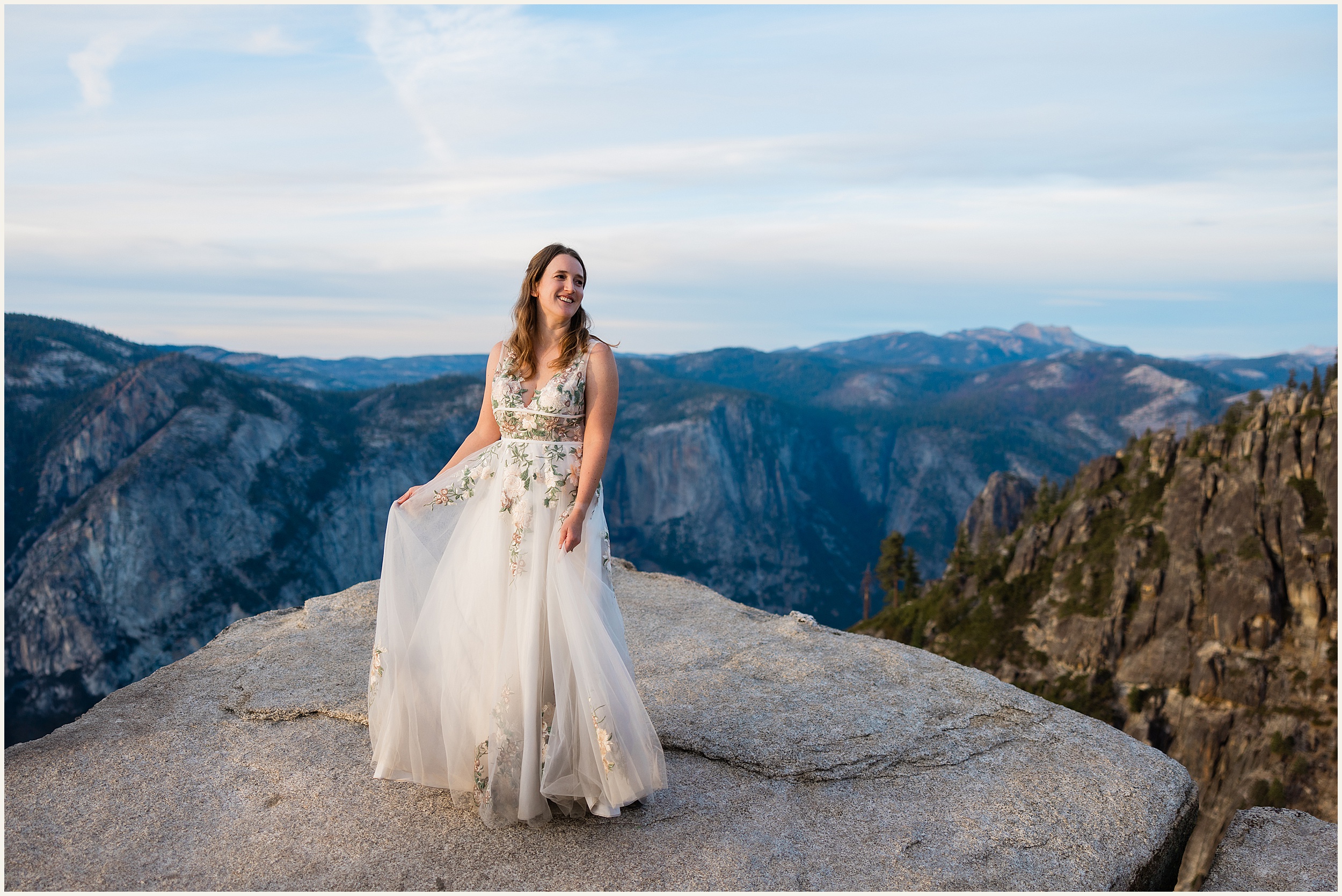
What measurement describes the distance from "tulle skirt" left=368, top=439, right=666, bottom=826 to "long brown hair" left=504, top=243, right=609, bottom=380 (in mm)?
580

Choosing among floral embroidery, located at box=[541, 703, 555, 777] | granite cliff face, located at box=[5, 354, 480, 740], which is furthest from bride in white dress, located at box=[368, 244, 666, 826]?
granite cliff face, located at box=[5, 354, 480, 740]

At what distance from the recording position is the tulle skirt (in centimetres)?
605

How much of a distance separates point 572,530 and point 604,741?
1.45m

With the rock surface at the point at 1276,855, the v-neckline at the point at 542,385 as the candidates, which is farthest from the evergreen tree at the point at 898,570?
the v-neckline at the point at 542,385

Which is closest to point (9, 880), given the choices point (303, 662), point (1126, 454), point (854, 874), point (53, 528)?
point (303, 662)

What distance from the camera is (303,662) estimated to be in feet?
30.3

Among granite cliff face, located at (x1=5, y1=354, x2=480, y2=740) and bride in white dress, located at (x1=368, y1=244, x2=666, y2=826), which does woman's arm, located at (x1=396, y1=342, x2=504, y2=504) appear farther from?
granite cliff face, located at (x1=5, y1=354, x2=480, y2=740)

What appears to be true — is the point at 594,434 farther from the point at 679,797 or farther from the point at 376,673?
the point at 679,797

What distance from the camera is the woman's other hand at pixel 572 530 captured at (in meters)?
6.02

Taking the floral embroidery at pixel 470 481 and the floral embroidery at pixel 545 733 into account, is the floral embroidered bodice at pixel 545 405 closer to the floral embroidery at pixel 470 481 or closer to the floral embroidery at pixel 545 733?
the floral embroidery at pixel 470 481

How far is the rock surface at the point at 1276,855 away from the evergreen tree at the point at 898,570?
11029 cm

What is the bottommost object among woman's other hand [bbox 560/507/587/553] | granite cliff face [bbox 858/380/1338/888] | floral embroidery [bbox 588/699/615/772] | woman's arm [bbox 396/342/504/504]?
granite cliff face [bbox 858/380/1338/888]

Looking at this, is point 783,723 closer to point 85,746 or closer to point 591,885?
point 591,885

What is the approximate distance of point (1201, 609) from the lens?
9812cm
